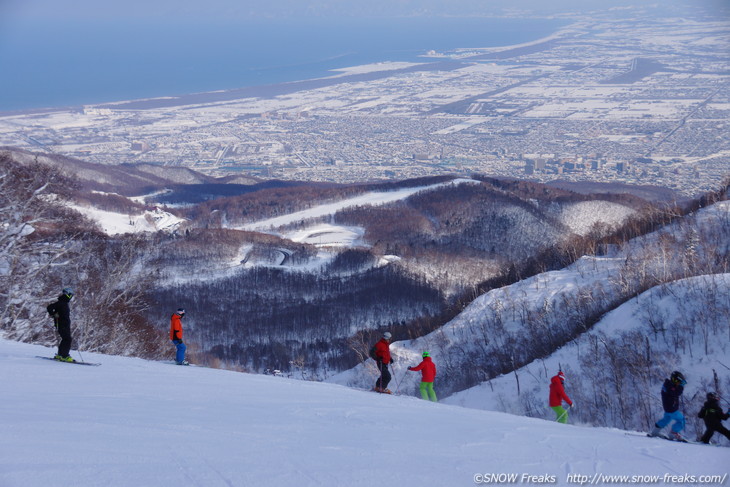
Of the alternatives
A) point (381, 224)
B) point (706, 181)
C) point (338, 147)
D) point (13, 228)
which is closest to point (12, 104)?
point (338, 147)

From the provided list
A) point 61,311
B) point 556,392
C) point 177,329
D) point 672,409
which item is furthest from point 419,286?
point 672,409

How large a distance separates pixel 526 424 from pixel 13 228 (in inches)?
601

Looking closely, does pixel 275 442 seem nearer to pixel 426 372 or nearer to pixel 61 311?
pixel 426 372

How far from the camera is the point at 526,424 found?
1130 cm

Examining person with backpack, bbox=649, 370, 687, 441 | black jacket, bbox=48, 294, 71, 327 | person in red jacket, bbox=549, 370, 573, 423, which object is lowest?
person in red jacket, bbox=549, 370, 573, 423

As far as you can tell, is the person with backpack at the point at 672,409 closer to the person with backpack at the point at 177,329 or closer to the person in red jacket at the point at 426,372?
the person in red jacket at the point at 426,372

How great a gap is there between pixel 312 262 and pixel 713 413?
119 feet

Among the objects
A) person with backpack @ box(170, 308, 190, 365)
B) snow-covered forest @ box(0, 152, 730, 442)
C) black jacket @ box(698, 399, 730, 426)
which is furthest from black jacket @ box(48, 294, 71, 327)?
black jacket @ box(698, 399, 730, 426)

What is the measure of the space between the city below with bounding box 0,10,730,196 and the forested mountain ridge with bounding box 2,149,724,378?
16.6 meters

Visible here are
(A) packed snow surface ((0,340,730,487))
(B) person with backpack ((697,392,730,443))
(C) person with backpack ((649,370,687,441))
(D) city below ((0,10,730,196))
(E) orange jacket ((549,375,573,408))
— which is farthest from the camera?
(D) city below ((0,10,730,196))

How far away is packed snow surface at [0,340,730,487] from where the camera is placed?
734cm

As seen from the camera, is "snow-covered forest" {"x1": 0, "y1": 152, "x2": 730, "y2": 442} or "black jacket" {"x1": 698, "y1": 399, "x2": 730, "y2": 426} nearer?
"black jacket" {"x1": 698, "y1": 399, "x2": 730, "y2": 426}

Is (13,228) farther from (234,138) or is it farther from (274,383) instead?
(234,138)

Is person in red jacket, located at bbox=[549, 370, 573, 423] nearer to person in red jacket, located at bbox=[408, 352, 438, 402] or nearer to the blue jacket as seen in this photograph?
the blue jacket
